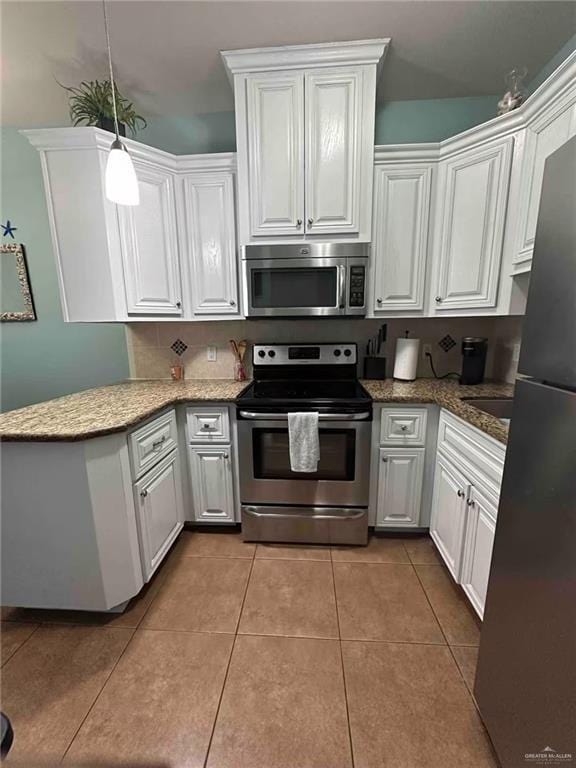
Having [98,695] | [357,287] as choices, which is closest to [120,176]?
[357,287]

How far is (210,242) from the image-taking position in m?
2.06

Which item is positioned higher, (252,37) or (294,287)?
(252,37)

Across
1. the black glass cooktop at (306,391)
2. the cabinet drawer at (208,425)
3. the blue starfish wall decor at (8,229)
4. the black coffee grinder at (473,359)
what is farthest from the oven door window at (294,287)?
the blue starfish wall decor at (8,229)

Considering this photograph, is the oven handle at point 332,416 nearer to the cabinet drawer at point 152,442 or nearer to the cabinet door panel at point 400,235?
the cabinet drawer at point 152,442

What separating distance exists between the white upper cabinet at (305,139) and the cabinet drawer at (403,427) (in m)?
1.05

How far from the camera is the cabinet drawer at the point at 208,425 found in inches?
77.1

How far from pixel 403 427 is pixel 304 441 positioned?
607 millimetres

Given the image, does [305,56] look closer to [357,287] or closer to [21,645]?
[357,287]

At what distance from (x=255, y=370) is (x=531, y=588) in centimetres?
180

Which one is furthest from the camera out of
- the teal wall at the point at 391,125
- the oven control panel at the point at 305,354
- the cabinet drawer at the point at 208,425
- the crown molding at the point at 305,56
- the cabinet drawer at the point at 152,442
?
the oven control panel at the point at 305,354

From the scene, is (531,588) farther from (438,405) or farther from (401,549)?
(401,549)

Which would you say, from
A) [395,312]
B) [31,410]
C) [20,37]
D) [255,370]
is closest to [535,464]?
[395,312]

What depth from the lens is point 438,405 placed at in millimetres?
1821

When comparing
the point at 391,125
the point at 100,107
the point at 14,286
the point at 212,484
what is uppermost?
the point at 391,125
